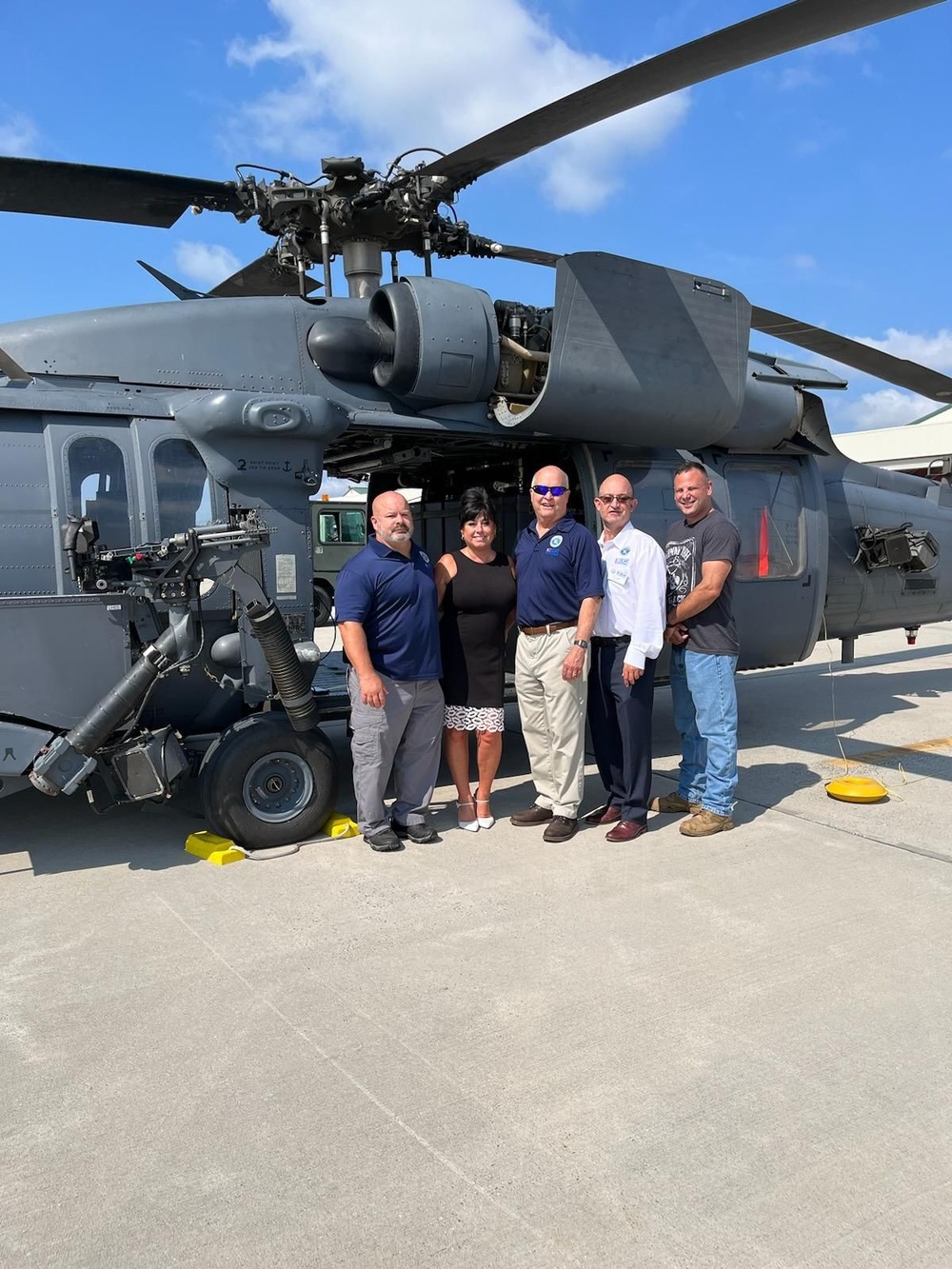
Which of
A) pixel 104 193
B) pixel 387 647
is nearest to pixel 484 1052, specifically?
pixel 387 647

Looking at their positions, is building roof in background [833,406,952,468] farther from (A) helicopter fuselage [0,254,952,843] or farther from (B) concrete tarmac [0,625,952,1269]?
(B) concrete tarmac [0,625,952,1269]

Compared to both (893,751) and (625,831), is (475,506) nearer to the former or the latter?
(625,831)

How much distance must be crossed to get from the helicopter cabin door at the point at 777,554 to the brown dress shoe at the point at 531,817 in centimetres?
251

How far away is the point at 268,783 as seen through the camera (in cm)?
499

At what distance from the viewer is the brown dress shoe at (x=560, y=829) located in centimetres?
500

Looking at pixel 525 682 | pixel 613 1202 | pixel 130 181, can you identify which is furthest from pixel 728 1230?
pixel 130 181

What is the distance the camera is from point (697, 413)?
6.27m

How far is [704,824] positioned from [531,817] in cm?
96

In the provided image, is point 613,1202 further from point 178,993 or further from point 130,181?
point 130,181

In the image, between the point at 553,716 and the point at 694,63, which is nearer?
the point at 694,63

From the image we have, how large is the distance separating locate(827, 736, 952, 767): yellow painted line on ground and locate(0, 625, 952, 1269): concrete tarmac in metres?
1.71

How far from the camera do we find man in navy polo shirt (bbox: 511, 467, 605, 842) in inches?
195

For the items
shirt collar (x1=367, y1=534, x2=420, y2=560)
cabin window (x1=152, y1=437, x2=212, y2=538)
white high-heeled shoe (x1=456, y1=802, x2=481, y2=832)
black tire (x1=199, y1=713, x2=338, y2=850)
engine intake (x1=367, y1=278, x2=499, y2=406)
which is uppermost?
engine intake (x1=367, y1=278, x2=499, y2=406)

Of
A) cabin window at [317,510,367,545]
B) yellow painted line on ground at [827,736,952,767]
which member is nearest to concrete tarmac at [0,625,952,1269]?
yellow painted line on ground at [827,736,952,767]
